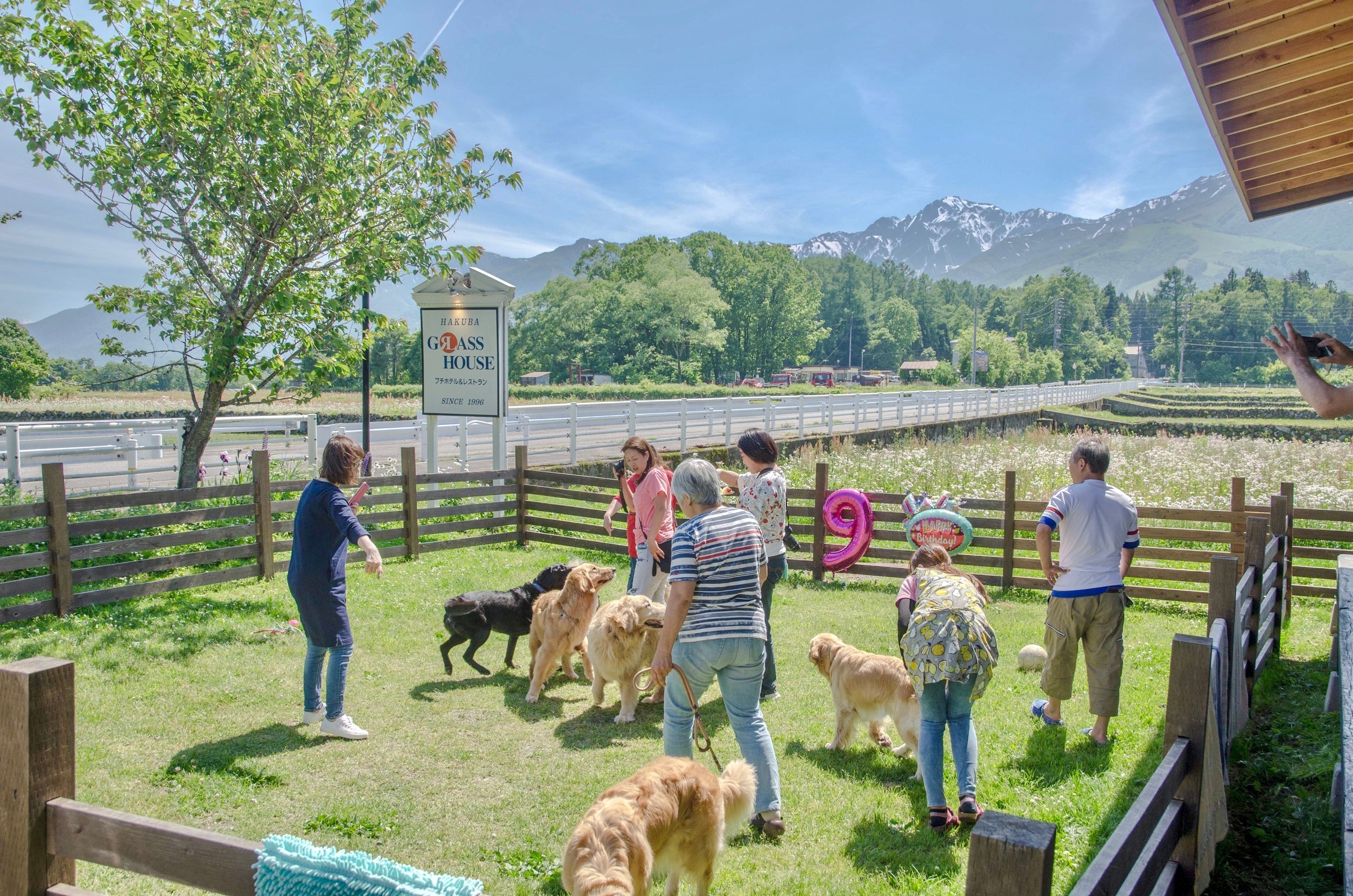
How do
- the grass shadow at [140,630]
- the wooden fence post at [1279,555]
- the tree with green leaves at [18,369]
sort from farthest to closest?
1. the tree with green leaves at [18,369]
2. the wooden fence post at [1279,555]
3. the grass shadow at [140,630]

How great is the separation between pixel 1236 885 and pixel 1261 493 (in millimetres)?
13014

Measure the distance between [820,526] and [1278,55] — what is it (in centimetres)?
727

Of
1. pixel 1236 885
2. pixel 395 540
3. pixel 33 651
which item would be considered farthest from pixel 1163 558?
pixel 33 651

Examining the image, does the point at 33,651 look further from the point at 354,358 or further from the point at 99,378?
the point at 354,358

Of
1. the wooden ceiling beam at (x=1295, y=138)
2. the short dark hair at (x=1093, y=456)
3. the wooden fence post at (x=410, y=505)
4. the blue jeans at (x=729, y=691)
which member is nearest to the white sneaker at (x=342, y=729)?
the blue jeans at (x=729, y=691)

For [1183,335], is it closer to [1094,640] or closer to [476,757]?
[1094,640]

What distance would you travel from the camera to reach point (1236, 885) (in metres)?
3.64

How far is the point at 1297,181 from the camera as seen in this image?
506cm

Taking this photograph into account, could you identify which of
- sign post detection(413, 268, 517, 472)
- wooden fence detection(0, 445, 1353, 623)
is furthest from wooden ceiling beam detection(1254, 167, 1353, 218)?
sign post detection(413, 268, 517, 472)

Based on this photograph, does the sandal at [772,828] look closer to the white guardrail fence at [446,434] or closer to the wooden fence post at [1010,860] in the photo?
the wooden fence post at [1010,860]

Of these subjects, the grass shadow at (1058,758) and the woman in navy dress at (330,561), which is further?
the woman in navy dress at (330,561)

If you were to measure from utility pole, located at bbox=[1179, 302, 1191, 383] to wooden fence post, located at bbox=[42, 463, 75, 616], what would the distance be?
369 feet

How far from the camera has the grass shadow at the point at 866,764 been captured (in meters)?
4.59

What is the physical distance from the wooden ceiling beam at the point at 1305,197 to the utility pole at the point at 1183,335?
10818cm
